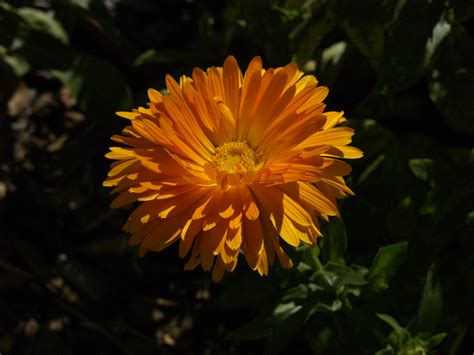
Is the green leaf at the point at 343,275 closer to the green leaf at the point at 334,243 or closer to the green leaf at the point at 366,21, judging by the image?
the green leaf at the point at 334,243

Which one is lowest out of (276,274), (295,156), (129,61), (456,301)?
(456,301)

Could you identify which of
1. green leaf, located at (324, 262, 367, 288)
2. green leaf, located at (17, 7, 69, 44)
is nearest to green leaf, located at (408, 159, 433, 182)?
green leaf, located at (324, 262, 367, 288)

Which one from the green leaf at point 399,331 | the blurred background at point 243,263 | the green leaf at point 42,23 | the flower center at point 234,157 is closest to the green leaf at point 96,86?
the blurred background at point 243,263

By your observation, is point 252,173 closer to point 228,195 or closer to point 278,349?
point 228,195

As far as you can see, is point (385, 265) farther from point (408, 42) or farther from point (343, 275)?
point (408, 42)

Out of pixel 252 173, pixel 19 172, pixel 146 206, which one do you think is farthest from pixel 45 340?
pixel 252 173
